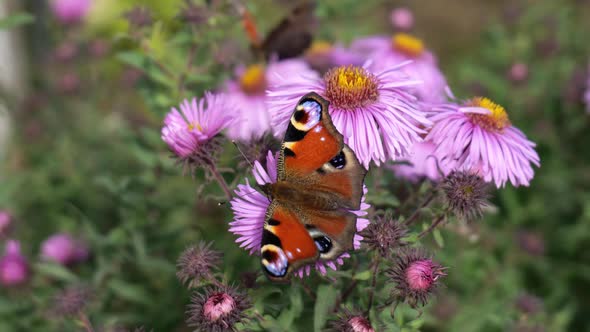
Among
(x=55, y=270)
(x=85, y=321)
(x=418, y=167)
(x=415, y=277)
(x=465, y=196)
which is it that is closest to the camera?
(x=415, y=277)

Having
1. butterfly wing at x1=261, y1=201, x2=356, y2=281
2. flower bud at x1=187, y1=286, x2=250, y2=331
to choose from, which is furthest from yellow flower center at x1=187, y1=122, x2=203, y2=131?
flower bud at x1=187, y1=286, x2=250, y2=331

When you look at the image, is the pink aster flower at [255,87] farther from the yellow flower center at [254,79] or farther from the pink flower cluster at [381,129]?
the pink flower cluster at [381,129]

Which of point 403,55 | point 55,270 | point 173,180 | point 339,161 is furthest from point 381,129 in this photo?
point 173,180

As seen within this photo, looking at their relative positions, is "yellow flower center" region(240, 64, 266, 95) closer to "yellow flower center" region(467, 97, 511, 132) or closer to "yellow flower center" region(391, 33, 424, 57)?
"yellow flower center" region(391, 33, 424, 57)

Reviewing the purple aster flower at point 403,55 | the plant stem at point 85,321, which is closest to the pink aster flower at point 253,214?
the plant stem at point 85,321

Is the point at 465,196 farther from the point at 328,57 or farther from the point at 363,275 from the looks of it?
the point at 328,57

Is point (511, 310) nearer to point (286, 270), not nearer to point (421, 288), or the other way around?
point (421, 288)

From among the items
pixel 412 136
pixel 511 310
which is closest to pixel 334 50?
pixel 412 136
